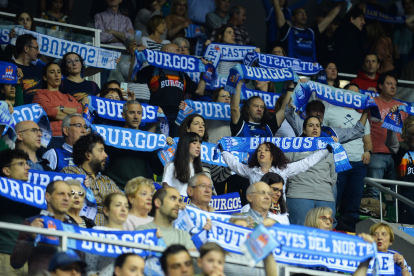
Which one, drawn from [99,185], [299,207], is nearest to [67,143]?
[99,185]

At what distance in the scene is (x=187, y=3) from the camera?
484 inches

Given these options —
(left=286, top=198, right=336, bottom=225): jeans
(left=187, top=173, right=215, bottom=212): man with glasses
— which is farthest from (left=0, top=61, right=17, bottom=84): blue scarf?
(left=286, top=198, right=336, bottom=225): jeans

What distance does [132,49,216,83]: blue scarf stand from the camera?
9.91m

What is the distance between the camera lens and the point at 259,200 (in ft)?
22.6

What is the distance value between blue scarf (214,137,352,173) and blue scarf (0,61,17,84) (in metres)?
2.55

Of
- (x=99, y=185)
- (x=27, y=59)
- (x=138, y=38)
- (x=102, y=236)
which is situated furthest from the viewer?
(x=138, y=38)

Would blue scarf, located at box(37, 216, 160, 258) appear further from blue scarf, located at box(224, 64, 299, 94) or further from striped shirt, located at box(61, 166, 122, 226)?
blue scarf, located at box(224, 64, 299, 94)

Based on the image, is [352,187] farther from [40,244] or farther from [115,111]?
[40,244]

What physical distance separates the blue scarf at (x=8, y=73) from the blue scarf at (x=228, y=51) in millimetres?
3449

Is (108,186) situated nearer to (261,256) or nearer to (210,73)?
(261,256)

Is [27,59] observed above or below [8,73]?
above

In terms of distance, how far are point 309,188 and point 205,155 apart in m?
1.31

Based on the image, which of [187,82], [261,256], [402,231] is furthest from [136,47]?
[261,256]

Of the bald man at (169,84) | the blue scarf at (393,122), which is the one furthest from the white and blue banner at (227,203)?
the blue scarf at (393,122)
